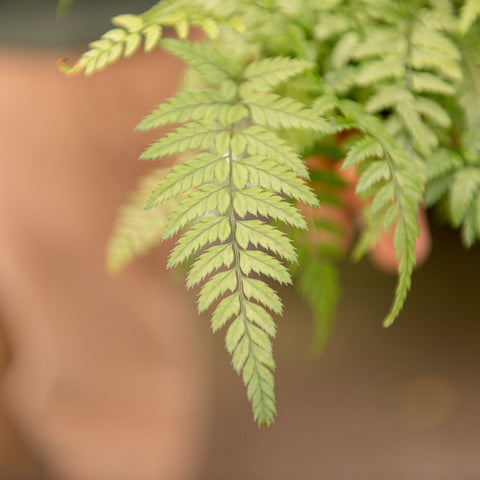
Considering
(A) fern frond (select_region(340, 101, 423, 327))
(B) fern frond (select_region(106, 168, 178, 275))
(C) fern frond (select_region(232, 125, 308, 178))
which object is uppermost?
(C) fern frond (select_region(232, 125, 308, 178))

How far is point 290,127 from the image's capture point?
0.44m

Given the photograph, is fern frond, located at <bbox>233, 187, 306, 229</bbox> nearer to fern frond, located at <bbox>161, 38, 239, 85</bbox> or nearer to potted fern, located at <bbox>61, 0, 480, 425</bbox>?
potted fern, located at <bbox>61, 0, 480, 425</bbox>

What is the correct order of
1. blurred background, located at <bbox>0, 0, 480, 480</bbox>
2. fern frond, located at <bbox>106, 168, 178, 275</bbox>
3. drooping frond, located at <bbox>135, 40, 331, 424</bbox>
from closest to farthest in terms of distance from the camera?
drooping frond, located at <bbox>135, 40, 331, 424</bbox> < fern frond, located at <bbox>106, 168, 178, 275</bbox> < blurred background, located at <bbox>0, 0, 480, 480</bbox>

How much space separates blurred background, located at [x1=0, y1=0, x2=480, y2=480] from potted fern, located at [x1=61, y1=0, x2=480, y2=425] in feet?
1.87

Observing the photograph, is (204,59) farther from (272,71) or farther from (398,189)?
(398,189)

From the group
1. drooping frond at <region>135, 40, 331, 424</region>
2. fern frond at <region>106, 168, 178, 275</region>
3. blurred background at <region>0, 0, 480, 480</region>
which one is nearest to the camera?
drooping frond at <region>135, 40, 331, 424</region>

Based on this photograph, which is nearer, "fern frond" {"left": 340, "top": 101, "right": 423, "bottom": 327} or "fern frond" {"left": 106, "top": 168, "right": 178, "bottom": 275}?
"fern frond" {"left": 340, "top": 101, "right": 423, "bottom": 327}

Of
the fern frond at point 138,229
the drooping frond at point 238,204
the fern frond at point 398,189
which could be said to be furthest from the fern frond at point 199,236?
A: the fern frond at point 138,229

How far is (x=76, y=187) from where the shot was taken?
3.79ft

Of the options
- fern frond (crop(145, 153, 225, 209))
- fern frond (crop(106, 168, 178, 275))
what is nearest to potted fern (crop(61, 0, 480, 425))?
fern frond (crop(145, 153, 225, 209))

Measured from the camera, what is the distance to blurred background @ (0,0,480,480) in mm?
1058

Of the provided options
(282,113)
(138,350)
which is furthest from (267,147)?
(138,350)

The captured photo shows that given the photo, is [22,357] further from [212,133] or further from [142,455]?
[212,133]

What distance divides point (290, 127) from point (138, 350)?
87cm
